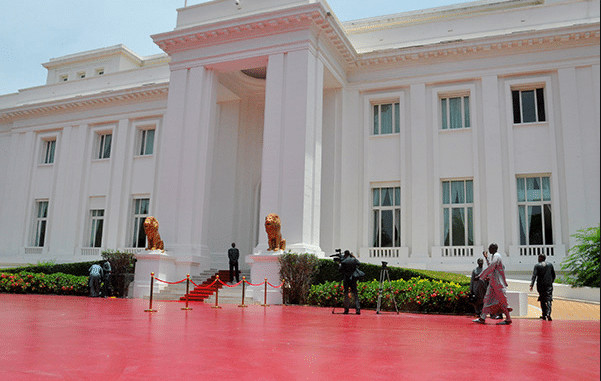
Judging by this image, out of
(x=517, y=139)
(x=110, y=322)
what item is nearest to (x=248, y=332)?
(x=110, y=322)

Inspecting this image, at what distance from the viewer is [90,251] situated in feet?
90.1

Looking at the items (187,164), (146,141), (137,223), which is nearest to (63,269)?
(137,223)

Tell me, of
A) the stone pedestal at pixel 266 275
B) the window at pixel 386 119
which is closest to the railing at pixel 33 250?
the stone pedestal at pixel 266 275

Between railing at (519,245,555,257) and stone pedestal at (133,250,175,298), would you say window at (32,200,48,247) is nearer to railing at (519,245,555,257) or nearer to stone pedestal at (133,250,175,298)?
stone pedestal at (133,250,175,298)

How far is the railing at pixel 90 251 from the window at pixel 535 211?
20.5 meters

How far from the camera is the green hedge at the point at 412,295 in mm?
14047

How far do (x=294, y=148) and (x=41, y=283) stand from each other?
1176 cm

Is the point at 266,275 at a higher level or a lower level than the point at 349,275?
lower

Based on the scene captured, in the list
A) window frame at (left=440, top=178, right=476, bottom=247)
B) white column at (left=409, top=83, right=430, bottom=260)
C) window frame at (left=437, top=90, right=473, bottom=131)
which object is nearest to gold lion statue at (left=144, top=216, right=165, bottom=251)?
white column at (left=409, top=83, right=430, bottom=260)

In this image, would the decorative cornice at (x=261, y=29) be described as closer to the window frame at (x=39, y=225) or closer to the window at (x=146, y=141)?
the window at (x=146, y=141)

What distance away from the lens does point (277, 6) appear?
820 inches

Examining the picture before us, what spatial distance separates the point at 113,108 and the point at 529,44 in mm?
20948

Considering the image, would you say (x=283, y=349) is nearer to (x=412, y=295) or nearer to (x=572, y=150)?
(x=412, y=295)

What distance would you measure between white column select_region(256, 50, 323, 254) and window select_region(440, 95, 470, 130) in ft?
18.4
